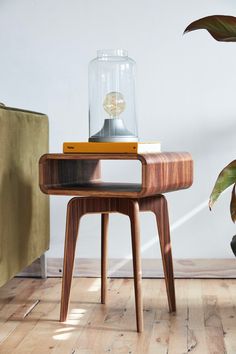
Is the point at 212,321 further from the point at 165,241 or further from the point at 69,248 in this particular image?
the point at 69,248

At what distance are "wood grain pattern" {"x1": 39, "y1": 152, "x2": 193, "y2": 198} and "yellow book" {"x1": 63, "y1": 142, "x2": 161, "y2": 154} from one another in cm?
2

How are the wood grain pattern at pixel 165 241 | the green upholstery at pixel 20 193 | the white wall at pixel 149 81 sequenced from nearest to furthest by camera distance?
the green upholstery at pixel 20 193 → the wood grain pattern at pixel 165 241 → the white wall at pixel 149 81

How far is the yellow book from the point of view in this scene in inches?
80.4

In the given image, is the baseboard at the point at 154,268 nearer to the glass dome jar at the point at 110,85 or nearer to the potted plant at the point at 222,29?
the glass dome jar at the point at 110,85

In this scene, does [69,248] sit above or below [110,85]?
below

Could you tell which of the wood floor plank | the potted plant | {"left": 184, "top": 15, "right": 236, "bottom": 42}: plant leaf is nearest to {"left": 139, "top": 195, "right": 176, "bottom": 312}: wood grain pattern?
the wood floor plank

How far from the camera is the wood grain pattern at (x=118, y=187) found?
202cm

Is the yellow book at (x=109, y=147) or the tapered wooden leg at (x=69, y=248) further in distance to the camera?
the tapered wooden leg at (x=69, y=248)

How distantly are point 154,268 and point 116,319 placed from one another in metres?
0.66

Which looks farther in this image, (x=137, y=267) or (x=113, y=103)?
(x=113, y=103)

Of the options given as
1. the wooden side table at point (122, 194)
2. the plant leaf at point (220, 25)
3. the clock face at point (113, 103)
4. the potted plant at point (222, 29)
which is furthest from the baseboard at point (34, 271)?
the plant leaf at point (220, 25)

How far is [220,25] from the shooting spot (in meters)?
1.81

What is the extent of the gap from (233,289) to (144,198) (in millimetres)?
622

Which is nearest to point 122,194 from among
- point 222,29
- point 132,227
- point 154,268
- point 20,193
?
point 132,227
